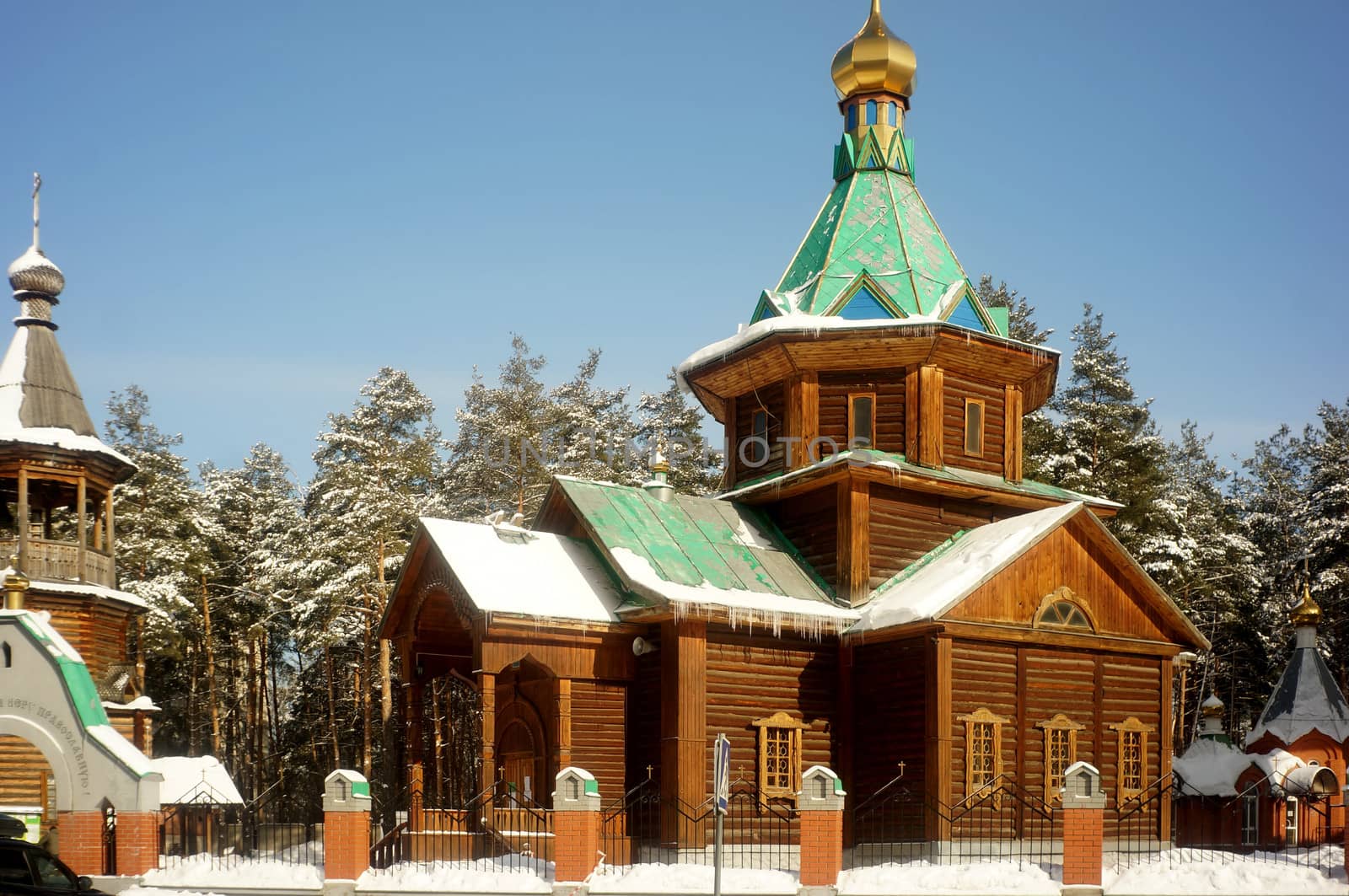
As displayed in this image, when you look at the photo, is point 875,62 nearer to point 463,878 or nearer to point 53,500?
point 463,878

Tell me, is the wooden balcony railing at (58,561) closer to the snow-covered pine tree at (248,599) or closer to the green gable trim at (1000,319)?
the snow-covered pine tree at (248,599)

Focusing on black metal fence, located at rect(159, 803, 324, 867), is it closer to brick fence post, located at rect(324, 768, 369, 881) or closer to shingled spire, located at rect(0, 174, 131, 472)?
brick fence post, located at rect(324, 768, 369, 881)

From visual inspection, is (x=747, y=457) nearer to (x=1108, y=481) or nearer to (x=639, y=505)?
(x=639, y=505)

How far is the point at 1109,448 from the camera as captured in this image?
3784 cm

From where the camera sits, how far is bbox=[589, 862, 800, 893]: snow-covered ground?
55.4ft

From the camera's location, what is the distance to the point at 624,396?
46781 millimetres

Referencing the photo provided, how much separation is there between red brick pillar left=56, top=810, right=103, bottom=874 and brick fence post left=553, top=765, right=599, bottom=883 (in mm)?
6287

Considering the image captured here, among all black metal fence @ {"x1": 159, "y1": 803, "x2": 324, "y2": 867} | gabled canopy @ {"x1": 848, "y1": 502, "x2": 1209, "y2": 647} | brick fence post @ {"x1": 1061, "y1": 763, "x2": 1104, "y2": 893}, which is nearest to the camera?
brick fence post @ {"x1": 1061, "y1": 763, "x2": 1104, "y2": 893}

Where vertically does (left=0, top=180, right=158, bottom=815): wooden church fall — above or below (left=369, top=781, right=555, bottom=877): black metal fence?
above

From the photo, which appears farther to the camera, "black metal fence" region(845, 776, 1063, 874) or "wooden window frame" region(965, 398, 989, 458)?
"wooden window frame" region(965, 398, 989, 458)

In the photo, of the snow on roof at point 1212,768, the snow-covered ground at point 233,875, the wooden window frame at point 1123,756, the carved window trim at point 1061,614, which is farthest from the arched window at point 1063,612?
the snow-covered ground at point 233,875

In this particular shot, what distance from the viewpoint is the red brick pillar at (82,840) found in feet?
60.1

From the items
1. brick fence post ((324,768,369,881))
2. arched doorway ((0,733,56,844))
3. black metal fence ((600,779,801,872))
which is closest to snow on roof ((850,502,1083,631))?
black metal fence ((600,779,801,872))

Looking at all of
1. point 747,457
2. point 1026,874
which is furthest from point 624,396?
point 1026,874
